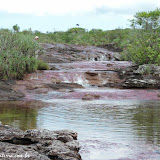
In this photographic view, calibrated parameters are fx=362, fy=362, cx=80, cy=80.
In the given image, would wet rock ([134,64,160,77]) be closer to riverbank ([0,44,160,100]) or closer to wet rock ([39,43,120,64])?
riverbank ([0,44,160,100])

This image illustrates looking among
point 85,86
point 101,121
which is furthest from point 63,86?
point 101,121

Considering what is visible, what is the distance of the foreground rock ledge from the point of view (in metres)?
5.14

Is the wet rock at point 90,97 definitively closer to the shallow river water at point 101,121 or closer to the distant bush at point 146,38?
the shallow river water at point 101,121

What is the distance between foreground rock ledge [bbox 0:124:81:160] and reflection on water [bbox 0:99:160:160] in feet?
1.78

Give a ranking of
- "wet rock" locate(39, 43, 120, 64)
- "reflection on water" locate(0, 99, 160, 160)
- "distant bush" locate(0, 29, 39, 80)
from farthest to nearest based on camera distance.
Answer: "wet rock" locate(39, 43, 120, 64) → "distant bush" locate(0, 29, 39, 80) → "reflection on water" locate(0, 99, 160, 160)

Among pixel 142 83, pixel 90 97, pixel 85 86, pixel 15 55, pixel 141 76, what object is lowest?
pixel 90 97

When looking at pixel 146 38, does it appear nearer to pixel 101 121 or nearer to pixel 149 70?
pixel 149 70

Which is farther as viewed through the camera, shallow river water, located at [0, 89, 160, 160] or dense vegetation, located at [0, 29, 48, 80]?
dense vegetation, located at [0, 29, 48, 80]

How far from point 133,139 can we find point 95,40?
4077cm

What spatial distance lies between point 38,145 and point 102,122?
4.57 metres

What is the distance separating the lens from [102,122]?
10.2 meters

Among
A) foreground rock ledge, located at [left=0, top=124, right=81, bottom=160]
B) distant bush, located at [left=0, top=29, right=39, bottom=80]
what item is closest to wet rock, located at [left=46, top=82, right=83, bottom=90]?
distant bush, located at [left=0, top=29, right=39, bottom=80]

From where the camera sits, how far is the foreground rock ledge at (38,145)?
202 inches

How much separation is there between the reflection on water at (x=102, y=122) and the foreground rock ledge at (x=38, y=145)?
0.54m
